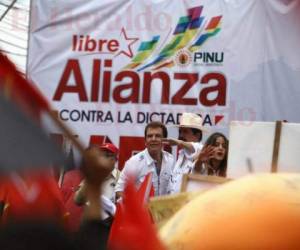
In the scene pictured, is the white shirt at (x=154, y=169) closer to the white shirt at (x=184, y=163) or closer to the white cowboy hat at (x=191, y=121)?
the white shirt at (x=184, y=163)

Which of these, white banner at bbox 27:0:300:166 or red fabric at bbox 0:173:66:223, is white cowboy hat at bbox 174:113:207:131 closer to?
white banner at bbox 27:0:300:166

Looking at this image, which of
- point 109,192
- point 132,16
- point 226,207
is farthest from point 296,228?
point 132,16

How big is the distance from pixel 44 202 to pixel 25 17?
5415 mm

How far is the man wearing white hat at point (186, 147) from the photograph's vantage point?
15.2ft

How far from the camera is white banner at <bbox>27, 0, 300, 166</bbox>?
605cm

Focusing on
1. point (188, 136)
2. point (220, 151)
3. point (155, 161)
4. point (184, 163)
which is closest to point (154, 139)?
point (155, 161)

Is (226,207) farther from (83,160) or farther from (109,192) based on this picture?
(109,192)

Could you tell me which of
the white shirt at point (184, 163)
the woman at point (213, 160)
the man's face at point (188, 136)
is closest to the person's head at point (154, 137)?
the white shirt at point (184, 163)

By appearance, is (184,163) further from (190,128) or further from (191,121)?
(191,121)

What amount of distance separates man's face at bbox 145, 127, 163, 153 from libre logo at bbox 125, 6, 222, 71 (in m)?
1.47

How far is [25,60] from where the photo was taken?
6711 millimetres

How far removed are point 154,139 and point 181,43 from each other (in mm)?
1584

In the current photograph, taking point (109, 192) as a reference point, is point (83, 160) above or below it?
above

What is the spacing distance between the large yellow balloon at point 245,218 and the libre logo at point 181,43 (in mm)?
4832
